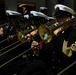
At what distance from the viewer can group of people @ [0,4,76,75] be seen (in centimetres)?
344

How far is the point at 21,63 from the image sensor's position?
4.87m

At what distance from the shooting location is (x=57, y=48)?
3664mm

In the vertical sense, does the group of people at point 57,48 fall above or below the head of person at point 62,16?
below

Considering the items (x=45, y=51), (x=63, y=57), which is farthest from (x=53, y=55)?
(x=63, y=57)

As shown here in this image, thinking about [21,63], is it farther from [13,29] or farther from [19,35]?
[13,29]

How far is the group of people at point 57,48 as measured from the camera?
3441 mm

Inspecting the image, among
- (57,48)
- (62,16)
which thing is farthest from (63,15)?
(57,48)

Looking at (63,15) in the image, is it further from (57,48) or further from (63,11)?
(57,48)

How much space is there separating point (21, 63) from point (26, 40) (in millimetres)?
465

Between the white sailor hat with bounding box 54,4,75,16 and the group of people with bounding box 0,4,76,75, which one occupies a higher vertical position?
the white sailor hat with bounding box 54,4,75,16

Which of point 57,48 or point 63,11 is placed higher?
point 63,11

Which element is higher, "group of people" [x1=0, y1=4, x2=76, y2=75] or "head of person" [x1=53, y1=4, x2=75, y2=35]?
"head of person" [x1=53, y1=4, x2=75, y2=35]

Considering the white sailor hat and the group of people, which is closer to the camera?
the group of people

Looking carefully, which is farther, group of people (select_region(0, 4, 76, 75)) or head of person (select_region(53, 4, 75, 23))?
head of person (select_region(53, 4, 75, 23))
